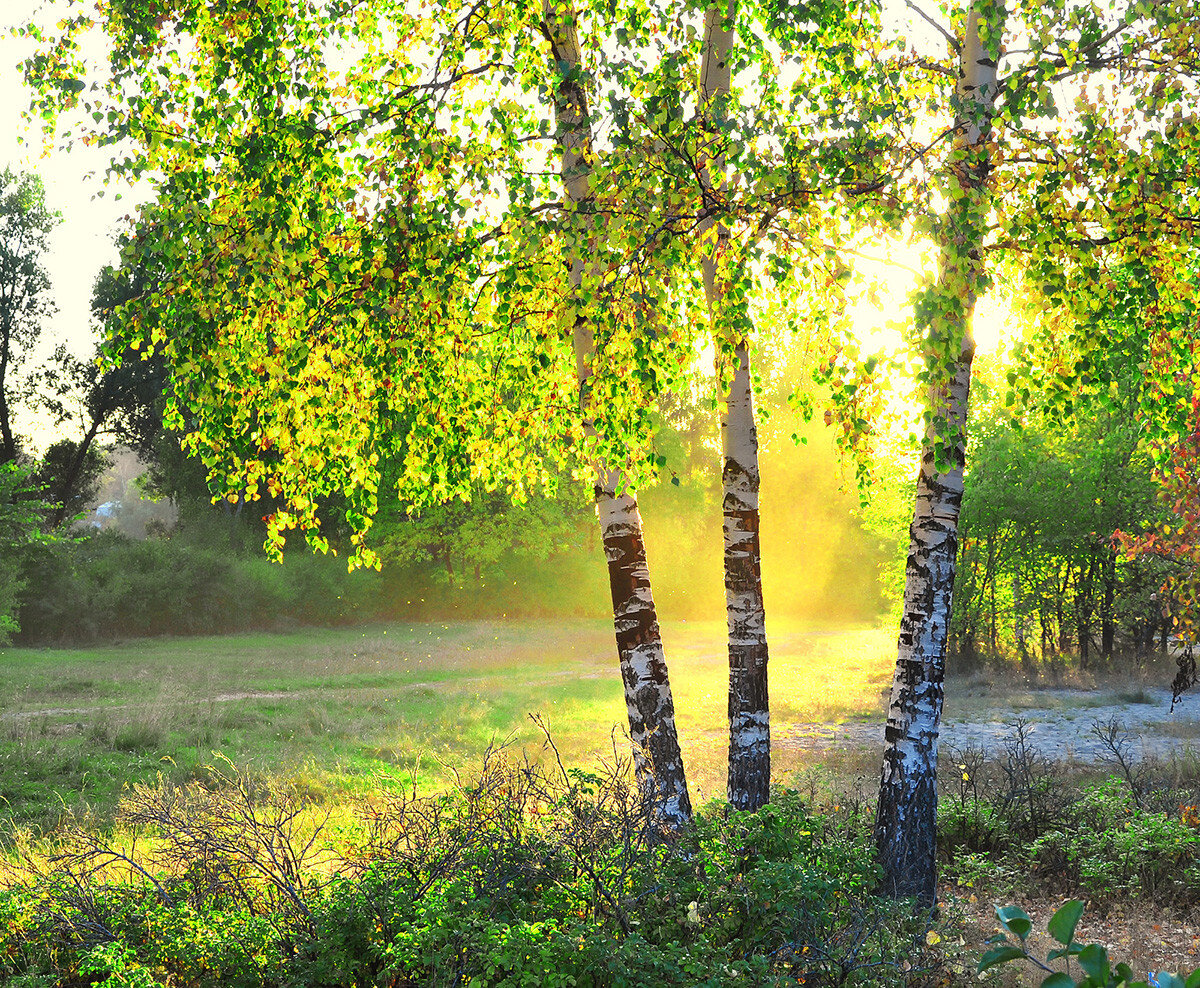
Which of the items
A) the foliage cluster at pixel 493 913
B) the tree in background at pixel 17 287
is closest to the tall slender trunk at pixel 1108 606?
the foliage cluster at pixel 493 913

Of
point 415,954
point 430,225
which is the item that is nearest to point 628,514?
point 430,225

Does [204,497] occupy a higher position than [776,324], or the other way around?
[776,324]

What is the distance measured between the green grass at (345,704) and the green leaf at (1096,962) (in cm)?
631

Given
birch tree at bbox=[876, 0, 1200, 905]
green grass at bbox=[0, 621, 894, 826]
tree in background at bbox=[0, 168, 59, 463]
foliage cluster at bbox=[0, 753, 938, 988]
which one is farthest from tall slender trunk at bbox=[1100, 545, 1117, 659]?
tree in background at bbox=[0, 168, 59, 463]

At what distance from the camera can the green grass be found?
41.4 feet

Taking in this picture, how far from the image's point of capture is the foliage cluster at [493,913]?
13.3ft

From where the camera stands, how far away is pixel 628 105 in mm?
4770

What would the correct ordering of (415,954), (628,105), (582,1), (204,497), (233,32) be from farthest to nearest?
(204,497) < (582,1) < (233,32) < (628,105) < (415,954)

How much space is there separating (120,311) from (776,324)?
504 centimetres

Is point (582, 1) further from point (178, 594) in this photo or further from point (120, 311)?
point (178, 594)

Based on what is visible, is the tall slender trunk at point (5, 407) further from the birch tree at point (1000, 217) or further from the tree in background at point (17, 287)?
the birch tree at point (1000, 217)

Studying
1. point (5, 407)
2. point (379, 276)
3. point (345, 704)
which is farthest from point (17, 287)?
point (379, 276)

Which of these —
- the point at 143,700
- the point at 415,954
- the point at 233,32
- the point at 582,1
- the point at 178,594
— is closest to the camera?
the point at 415,954

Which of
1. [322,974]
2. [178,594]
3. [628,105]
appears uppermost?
[628,105]
